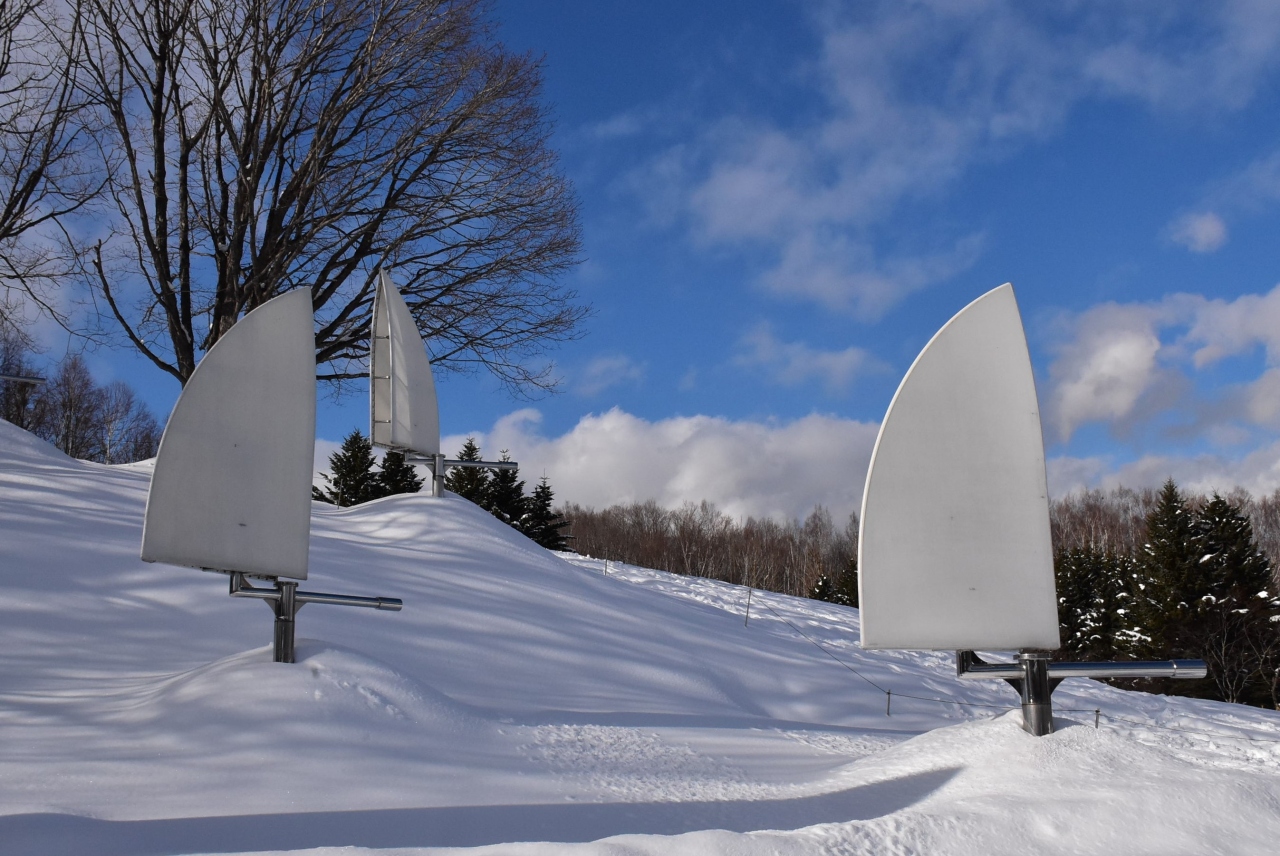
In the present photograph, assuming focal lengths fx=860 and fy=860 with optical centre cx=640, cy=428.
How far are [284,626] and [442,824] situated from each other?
1.26 m

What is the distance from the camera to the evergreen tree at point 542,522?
21234mm

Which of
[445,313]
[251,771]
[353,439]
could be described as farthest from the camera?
[353,439]

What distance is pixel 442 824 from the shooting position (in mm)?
2420

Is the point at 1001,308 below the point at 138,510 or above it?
above

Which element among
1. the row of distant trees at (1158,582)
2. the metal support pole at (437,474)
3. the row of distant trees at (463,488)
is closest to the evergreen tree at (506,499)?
the row of distant trees at (463,488)

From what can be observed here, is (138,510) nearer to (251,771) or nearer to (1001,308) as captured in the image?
(251,771)

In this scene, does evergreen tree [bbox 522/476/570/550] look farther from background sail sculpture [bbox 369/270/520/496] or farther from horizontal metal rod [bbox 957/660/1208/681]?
horizontal metal rod [bbox 957/660/1208/681]

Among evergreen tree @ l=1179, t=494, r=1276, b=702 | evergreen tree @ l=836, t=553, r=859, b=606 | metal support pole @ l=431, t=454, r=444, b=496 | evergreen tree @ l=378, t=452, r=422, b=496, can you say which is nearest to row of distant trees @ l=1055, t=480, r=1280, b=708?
evergreen tree @ l=1179, t=494, r=1276, b=702

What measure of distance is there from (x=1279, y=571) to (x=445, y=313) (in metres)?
39.2

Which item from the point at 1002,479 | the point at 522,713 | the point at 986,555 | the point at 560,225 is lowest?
the point at 522,713

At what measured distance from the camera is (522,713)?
384 centimetres

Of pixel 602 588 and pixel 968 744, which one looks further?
pixel 602 588

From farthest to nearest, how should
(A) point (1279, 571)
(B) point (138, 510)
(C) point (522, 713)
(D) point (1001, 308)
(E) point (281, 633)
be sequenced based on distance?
1. (A) point (1279, 571)
2. (B) point (138, 510)
3. (C) point (522, 713)
4. (E) point (281, 633)
5. (D) point (1001, 308)

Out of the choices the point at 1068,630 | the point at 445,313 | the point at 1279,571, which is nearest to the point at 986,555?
the point at 445,313
